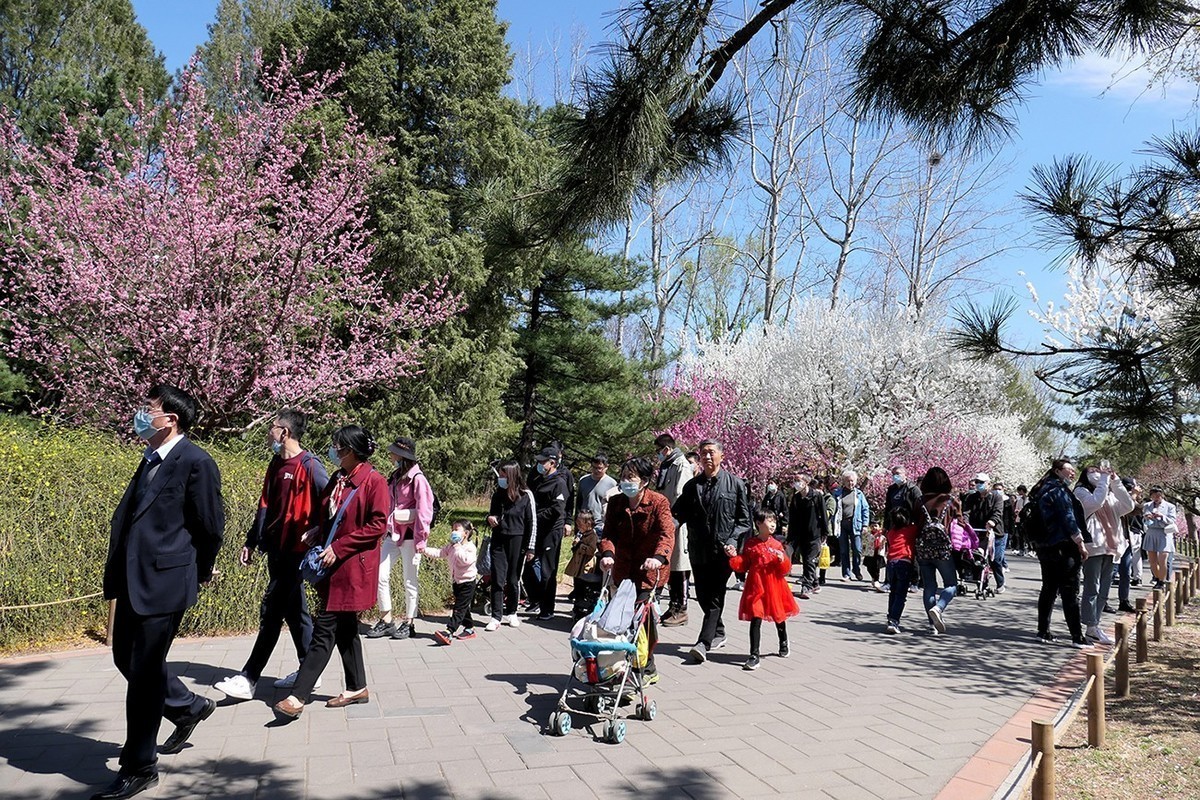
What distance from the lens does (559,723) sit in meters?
4.97

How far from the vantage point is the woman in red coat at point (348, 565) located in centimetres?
512

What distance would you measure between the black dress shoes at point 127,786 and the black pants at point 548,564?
5.28 m

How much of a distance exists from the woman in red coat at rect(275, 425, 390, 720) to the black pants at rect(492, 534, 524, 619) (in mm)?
2855

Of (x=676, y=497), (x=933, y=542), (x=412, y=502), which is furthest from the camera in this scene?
(x=676, y=497)

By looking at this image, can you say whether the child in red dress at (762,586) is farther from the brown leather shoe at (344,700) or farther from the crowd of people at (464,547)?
the brown leather shoe at (344,700)

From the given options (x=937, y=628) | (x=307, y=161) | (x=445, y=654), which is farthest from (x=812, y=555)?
(x=307, y=161)

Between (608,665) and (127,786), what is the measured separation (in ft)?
8.58

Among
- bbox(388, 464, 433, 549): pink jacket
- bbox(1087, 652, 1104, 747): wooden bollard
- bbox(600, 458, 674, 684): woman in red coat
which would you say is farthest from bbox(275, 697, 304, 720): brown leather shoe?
bbox(1087, 652, 1104, 747): wooden bollard

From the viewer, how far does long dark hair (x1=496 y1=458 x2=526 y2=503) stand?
8.28m

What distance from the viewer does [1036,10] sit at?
4324mm

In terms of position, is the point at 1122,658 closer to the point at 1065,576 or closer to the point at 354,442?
the point at 1065,576

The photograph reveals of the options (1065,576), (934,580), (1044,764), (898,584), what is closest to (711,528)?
(898,584)

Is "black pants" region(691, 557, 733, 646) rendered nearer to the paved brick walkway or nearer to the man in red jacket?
the paved brick walkway

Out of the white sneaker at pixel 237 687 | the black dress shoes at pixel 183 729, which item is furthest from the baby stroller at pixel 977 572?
the black dress shoes at pixel 183 729
